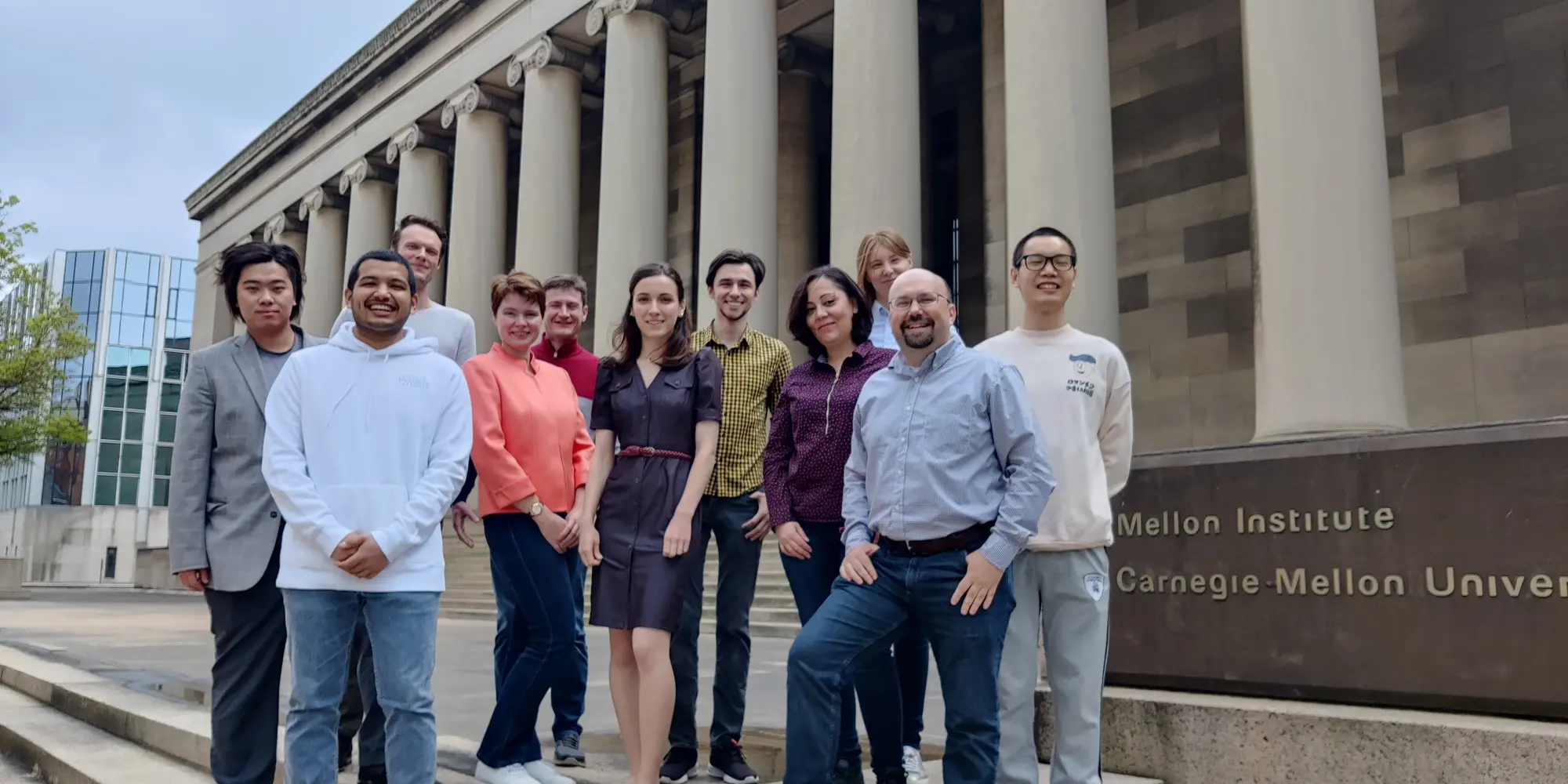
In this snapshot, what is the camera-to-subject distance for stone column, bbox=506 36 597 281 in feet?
75.6

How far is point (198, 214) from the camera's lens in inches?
1594

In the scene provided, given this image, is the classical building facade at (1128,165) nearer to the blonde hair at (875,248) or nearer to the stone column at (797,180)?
the stone column at (797,180)

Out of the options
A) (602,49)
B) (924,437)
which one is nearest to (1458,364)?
(924,437)

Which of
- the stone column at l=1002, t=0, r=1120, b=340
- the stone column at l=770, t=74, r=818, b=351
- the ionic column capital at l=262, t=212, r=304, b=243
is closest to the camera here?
the stone column at l=1002, t=0, r=1120, b=340

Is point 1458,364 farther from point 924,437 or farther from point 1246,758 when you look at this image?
point 924,437

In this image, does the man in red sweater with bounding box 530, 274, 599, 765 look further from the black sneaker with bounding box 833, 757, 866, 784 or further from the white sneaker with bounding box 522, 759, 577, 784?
the black sneaker with bounding box 833, 757, 866, 784

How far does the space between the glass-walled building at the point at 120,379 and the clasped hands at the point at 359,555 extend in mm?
59947

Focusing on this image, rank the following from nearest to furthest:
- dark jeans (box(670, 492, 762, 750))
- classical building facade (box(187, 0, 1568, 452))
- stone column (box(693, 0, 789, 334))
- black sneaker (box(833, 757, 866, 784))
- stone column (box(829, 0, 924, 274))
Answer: black sneaker (box(833, 757, 866, 784)), dark jeans (box(670, 492, 762, 750)), classical building facade (box(187, 0, 1568, 452)), stone column (box(829, 0, 924, 274)), stone column (box(693, 0, 789, 334))

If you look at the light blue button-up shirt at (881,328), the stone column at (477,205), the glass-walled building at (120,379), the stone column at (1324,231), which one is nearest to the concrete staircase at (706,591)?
the light blue button-up shirt at (881,328)

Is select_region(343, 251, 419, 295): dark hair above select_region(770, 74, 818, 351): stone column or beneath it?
beneath

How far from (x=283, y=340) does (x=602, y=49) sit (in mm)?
21043

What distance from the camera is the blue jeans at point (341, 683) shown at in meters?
3.84

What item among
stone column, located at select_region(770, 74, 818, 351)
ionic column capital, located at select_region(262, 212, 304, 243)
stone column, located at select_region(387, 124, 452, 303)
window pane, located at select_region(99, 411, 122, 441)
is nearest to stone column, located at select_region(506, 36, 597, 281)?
stone column, located at select_region(770, 74, 818, 351)

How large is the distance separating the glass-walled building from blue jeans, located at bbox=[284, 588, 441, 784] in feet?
196
